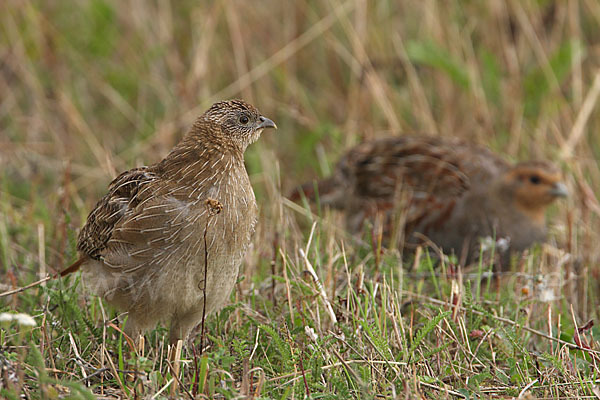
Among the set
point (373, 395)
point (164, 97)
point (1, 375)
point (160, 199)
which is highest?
point (164, 97)

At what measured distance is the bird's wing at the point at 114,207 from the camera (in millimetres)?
4109

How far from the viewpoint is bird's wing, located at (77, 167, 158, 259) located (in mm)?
4109

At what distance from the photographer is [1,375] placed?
10.8ft

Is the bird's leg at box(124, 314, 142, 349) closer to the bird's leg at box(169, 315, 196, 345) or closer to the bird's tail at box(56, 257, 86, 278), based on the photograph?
the bird's leg at box(169, 315, 196, 345)

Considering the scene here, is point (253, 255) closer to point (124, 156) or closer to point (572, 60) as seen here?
point (124, 156)

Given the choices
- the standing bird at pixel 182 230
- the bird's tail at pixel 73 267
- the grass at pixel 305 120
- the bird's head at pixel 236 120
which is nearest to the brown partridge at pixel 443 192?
the grass at pixel 305 120

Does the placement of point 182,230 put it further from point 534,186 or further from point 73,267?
point 534,186

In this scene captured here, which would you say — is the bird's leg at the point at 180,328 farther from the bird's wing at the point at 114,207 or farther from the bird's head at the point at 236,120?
the bird's head at the point at 236,120

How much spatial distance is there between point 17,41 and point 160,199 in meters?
4.95

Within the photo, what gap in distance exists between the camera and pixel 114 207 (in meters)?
4.20

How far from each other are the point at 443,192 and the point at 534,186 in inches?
28.9

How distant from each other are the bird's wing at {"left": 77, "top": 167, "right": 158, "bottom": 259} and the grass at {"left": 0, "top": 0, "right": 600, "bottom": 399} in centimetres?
27

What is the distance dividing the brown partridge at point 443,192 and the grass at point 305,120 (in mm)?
261

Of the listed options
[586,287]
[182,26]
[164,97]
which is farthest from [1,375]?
[182,26]
